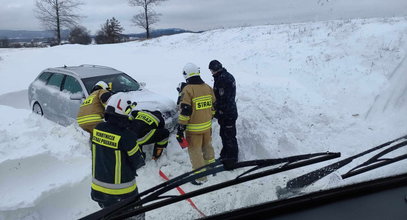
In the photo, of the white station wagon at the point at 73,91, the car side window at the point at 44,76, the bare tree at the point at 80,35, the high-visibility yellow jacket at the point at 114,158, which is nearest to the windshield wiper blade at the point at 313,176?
the high-visibility yellow jacket at the point at 114,158

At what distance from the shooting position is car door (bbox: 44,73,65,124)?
25.2ft

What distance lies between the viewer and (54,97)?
7832 millimetres

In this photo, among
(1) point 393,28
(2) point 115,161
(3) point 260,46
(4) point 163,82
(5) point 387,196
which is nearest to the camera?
(5) point 387,196

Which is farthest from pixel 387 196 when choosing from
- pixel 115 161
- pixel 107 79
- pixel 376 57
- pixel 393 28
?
pixel 393 28

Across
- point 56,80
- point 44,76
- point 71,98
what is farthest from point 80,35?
point 71,98

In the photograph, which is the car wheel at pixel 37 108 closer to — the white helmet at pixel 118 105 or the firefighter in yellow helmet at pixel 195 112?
the firefighter in yellow helmet at pixel 195 112

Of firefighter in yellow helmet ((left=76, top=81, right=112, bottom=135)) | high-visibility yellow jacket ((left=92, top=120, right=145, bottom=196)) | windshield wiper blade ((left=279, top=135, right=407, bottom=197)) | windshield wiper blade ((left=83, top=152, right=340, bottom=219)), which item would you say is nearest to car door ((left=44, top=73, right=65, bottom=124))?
→ firefighter in yellow helmet ((left=76, top=81, right=112, bottom=135))

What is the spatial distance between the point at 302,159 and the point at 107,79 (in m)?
6.40

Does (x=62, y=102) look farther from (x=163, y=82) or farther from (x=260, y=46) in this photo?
(x=260, y=46)

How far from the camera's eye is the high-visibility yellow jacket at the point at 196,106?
505 centimetres

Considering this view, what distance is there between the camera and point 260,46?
48.9ft

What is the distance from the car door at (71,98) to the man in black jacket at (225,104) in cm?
315

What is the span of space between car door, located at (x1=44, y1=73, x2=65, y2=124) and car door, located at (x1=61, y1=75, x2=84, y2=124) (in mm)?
163

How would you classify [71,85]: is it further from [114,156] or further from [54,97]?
[114,156]
